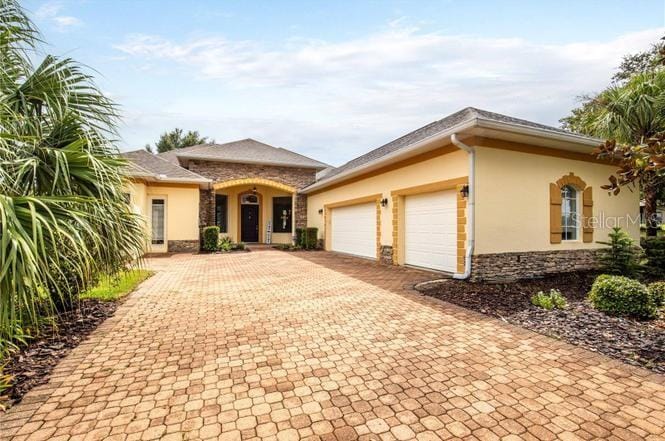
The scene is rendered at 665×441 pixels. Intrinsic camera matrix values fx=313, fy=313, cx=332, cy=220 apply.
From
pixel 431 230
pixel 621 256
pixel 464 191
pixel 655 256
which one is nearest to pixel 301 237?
pixel 431 230

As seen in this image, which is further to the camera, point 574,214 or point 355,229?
point 355,229

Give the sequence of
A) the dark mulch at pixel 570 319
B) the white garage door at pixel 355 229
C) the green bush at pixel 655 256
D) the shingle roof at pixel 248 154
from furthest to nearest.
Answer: the shingle roof at pixel 248 154 → the white garage door at pixel 355 229 → the green bush at pixel 655 256 → the dark mulch at pixel 570 319

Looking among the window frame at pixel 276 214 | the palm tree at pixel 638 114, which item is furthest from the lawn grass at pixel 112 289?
Result: the palm tree at pixel 638 114

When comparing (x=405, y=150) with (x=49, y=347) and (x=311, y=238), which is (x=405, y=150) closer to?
(x=49, y=347)

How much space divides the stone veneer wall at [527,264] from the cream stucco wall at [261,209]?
42.6ft

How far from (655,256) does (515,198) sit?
474 centimetres

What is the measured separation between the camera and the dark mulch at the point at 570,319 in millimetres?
3604

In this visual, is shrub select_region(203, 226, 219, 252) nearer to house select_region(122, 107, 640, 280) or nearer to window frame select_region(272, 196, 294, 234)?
house select_region(122, 107, 640, 280)

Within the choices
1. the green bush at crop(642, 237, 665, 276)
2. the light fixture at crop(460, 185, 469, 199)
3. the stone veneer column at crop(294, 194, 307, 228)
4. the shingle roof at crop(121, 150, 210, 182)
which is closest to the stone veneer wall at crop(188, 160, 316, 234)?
the stone veneer column at crop(294, 194, 307, 228)

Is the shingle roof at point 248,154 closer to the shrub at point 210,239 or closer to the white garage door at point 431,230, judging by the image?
the shrub at point 210,239

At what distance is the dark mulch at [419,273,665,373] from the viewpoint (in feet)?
11.8

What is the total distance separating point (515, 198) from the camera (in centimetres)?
745

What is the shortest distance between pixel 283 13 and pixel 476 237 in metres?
7.45

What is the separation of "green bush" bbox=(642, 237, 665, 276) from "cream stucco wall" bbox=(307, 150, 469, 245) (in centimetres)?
598
